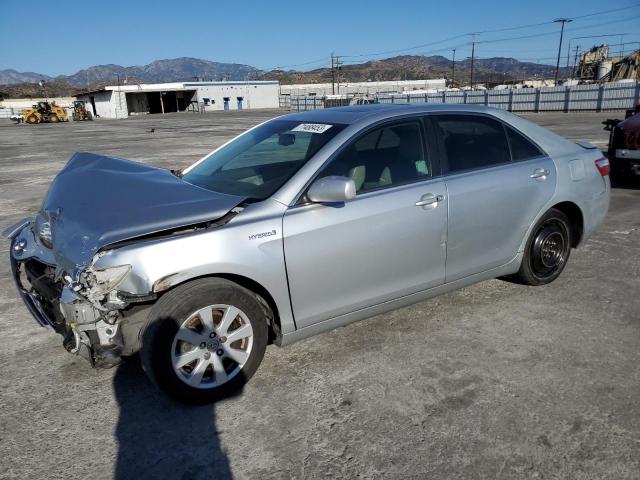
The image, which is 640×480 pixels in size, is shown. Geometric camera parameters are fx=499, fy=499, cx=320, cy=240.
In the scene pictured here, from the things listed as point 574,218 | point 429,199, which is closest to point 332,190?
point 429,199

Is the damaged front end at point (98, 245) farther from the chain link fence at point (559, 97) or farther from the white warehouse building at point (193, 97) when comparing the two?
the white warehouse building at point (193, 97)

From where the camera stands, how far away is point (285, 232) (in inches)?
114

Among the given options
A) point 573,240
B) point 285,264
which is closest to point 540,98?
point 573,240

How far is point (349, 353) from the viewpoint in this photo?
11.1ft

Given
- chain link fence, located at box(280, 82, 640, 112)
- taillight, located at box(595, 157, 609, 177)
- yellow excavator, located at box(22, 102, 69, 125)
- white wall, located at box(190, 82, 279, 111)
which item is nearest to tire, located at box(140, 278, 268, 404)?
taillight, located at box(595, 157, 609, 177)

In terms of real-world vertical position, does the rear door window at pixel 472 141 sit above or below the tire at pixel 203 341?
above

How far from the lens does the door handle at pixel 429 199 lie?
3368mm

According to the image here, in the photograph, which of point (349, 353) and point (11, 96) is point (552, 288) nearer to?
point (349, 353)

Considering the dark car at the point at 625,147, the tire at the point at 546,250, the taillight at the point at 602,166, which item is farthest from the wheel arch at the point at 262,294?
the dark car at the point at 625,147

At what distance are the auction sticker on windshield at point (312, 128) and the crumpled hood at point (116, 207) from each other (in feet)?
2.75

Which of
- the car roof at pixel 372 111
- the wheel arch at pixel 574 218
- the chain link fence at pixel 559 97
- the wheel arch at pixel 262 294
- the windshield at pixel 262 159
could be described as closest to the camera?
the wheel arch at pixel 262 294

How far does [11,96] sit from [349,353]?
139920 millimetres

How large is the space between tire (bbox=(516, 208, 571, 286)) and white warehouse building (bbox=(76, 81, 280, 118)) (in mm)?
73702

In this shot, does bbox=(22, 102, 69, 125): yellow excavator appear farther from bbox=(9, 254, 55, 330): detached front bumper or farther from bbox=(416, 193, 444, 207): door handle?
bbox=(416, 193, 444, 207): door handle
